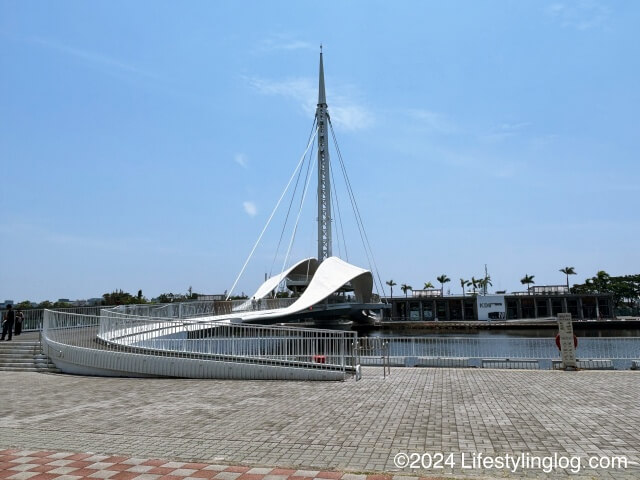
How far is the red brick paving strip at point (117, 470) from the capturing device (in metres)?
4.43

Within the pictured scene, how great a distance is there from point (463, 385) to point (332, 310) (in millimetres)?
34410

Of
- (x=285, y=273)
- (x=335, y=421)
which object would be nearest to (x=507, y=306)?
(x=285, y=273)

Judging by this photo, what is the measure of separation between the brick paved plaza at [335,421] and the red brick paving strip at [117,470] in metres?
0.12

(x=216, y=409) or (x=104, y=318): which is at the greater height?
(x=104, y=318)

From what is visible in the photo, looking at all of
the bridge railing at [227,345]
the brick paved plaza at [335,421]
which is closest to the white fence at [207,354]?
the bridge railing at [227,345]

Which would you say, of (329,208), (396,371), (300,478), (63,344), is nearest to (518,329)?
(329,208)

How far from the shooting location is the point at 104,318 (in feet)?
46.1

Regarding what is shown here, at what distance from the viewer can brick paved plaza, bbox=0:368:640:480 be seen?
5.05 m

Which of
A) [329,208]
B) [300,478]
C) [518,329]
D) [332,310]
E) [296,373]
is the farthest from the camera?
[518,329]

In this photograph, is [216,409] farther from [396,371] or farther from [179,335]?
[179,335]

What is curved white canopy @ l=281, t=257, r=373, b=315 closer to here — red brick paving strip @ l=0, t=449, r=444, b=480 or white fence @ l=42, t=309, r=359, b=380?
white fence @ l=42, t=309, r=359, b=380

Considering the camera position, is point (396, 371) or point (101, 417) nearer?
point (101, 417)

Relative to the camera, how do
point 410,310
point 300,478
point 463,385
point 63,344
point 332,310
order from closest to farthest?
point 300,478, point 463,385, point 63,344, point 332,310, point 410,310

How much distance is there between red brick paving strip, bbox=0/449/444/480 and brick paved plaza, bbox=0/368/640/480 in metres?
0.12
